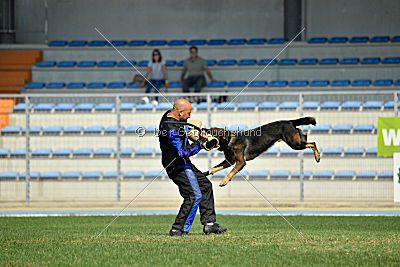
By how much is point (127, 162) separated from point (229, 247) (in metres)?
9.65

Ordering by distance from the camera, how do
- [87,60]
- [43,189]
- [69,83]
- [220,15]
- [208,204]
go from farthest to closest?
[220,15], [87,60], [69,83], [43,189], [208,204]

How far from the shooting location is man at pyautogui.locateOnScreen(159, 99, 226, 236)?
29.8ft

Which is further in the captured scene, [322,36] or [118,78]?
[322,36]

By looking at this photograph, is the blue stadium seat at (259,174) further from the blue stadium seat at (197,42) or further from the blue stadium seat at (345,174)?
the blue stadium seat at (197,42)

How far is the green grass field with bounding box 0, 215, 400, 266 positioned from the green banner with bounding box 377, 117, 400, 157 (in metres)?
4.36

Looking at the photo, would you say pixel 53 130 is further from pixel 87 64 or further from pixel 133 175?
pixel 87 64

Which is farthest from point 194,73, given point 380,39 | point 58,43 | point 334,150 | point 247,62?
point 380,39

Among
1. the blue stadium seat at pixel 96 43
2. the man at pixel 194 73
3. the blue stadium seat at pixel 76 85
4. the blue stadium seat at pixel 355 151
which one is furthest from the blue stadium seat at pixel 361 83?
the blue stadium seat at pixel 96 43

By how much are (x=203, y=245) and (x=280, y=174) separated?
9082 mm

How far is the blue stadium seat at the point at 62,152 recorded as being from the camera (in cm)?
1783

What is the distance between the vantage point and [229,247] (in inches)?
328

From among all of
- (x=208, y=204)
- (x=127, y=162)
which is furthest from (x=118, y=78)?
(x=208, y=204)

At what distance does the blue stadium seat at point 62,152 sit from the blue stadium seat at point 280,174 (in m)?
5.36

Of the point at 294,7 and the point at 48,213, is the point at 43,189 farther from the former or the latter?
Answer: the point at 294,7
